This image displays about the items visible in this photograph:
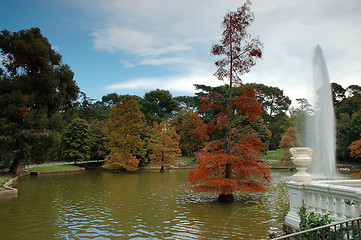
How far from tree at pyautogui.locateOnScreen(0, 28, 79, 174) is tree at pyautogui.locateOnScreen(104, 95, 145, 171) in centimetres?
740

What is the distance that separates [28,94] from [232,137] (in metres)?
17.4

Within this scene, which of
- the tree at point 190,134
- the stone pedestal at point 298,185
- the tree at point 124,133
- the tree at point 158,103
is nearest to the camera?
the stone pedestal at point 298,185

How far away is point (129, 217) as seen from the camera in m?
9.52

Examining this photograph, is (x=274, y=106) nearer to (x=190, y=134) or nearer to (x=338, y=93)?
(x=338, y=93)

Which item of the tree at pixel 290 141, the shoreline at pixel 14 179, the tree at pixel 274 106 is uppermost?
the tree at pixel 274 106

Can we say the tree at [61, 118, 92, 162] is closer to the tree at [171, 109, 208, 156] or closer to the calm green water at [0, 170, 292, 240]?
the tree at [171, 109, 208, 156]

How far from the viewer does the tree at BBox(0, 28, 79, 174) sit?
2022cm

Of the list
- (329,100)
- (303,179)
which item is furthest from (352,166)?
(303,179)

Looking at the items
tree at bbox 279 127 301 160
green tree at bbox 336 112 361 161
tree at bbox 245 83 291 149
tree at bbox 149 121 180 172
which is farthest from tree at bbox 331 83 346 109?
tree at bbox 149 121 180 172

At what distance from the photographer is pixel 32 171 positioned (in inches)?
1024

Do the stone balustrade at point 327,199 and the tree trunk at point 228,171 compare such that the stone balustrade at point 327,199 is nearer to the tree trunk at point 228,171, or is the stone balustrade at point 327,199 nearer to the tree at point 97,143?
the tree trunk at point 228,171

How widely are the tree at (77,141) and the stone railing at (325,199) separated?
32076mm

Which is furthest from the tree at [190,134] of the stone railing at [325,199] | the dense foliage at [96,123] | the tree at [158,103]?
the stone railing at [325,199]

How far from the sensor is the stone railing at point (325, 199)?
4.43 meters
